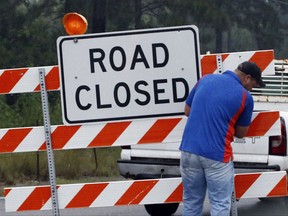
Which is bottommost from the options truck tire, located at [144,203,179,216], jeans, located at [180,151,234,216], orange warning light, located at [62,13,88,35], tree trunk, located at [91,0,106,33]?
truck tire, located at [144,203,179,216]

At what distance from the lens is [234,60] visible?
693 centimetres

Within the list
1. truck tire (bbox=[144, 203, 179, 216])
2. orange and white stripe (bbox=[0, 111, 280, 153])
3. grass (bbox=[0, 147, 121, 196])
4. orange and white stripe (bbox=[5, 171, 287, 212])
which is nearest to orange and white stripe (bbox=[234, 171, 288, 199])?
orange and white stripe (bbox=[5, 171, 287, 212])

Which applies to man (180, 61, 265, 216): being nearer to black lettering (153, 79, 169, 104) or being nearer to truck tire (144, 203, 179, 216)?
black lettering (153, 79, 169, 104)

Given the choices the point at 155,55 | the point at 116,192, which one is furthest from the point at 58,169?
the point at 155,55

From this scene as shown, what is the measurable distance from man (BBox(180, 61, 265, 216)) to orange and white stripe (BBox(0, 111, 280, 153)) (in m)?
0.33

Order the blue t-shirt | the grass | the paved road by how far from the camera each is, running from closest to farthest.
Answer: the blue t-shirt → the paved road → the grass

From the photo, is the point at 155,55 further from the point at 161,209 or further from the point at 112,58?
the point at 161,209

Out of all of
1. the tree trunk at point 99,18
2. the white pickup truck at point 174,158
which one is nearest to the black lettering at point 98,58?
the white pickup truck at point 174,158

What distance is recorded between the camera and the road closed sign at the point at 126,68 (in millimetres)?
6797

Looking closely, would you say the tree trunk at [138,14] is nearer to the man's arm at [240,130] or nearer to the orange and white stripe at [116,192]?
the orange and white stripe at [116,192]

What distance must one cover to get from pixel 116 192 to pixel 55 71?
1.08 metres

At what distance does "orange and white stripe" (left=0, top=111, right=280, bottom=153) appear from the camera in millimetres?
6863

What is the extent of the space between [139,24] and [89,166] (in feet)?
53.2

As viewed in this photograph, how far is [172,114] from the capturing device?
6867 millimetres
